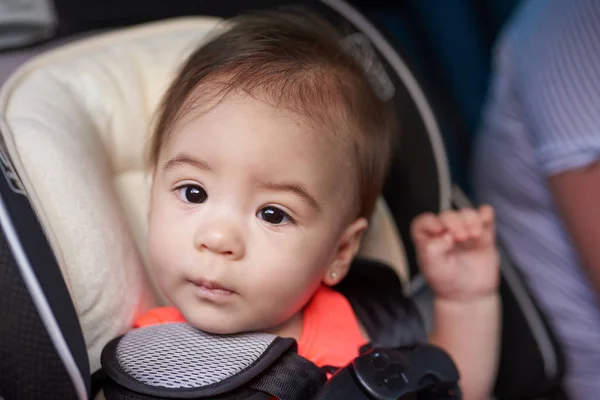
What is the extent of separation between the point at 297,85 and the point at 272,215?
0.54ft

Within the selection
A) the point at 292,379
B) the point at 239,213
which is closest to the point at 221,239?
the point at 239,213

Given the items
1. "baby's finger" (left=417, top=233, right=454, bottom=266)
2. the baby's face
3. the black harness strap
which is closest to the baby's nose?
the baby's face

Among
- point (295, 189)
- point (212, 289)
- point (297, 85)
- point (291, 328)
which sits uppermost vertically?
point (297, 85)

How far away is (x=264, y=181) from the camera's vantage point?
849 mm

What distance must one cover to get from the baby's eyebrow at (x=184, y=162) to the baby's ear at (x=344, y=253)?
0.23 m

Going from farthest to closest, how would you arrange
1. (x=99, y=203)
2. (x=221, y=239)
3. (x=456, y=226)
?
(x=456, y=226) → (x=99, y=203) → (x=221, y=239)

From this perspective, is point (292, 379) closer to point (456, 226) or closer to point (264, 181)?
point (264, 181)

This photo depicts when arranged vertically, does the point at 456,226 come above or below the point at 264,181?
below

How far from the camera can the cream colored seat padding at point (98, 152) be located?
0.87 m

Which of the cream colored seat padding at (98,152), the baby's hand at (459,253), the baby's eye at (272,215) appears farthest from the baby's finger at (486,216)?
the baby's eye at (272,215)

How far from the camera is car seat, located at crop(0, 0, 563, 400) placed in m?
0.70

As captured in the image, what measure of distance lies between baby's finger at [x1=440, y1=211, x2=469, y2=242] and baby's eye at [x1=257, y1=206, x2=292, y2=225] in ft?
1.15

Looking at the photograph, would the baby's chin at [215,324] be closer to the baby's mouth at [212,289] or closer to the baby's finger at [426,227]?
the baby's mouth at [212,289]

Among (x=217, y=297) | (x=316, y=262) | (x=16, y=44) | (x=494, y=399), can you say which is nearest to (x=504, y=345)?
(x=494, y=399)
